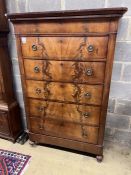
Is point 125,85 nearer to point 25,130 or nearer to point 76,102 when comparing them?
point 76,102

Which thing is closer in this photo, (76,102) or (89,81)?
(89,81)

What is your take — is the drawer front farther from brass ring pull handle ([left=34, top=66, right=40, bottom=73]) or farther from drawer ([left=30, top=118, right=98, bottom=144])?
drawer ([left=30, top=118, right=98, bottom=144])

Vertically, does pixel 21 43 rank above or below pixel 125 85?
above

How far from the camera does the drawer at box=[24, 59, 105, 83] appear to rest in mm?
1330

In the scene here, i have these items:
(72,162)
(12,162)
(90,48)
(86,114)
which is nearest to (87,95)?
(86,114)

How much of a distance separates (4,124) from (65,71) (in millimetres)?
1028

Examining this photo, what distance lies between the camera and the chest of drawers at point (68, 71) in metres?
1.22

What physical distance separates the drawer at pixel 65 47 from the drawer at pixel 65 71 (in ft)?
0.17

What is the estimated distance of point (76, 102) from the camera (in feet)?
4.90

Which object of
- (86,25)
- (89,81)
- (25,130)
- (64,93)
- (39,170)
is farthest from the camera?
(25,130)

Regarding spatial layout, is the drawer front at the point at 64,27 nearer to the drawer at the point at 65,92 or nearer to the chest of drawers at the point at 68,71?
the chest of drawers at the point at 68,71

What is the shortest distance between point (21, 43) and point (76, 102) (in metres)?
0.71

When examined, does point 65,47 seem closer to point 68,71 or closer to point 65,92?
point 68,71

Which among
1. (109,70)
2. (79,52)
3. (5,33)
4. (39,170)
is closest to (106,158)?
(39,170)
